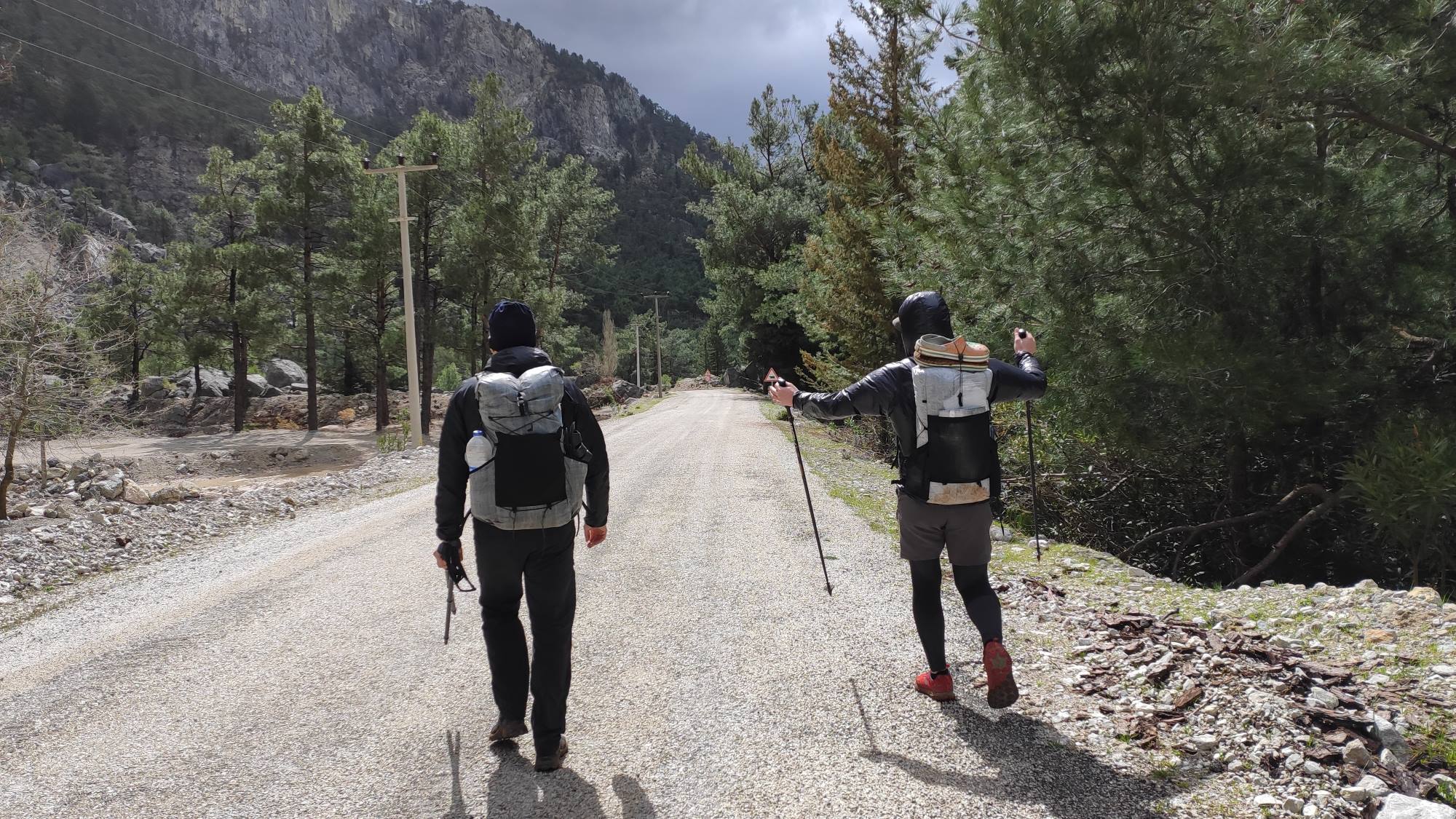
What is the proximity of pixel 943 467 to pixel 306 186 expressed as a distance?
29.6m

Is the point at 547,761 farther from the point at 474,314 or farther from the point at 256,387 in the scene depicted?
the point at 256,387

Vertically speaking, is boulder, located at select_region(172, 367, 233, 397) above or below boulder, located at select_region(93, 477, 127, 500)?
above

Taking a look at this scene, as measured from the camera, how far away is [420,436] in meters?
17.9

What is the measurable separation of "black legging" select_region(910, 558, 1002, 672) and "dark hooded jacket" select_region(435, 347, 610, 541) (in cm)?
149

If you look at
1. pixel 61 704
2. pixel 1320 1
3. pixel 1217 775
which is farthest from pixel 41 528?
pixel 1320 1

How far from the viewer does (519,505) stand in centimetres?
291

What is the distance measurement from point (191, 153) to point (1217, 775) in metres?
138

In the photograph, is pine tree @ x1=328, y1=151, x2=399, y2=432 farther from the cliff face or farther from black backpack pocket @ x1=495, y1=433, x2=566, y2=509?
the cliff face

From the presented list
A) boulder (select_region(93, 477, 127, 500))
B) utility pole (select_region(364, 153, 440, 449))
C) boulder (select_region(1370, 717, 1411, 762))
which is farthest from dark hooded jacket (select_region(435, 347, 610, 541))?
utility pole (select_region(364, 153, 440, 449))

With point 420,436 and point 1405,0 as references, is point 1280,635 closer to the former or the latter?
point 1405,0

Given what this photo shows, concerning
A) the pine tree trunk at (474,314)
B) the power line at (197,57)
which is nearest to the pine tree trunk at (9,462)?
the pine tree trunk at (474,314)

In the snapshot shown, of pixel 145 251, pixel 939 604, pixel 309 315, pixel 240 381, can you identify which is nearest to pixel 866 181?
pixel 939 604

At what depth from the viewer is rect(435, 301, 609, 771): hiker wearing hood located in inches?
114

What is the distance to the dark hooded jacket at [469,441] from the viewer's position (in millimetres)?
2982
